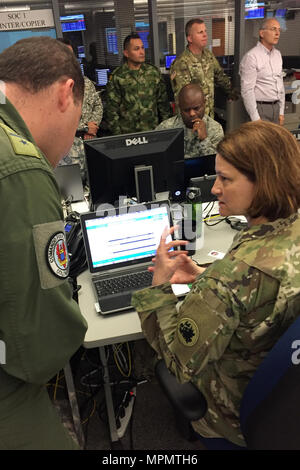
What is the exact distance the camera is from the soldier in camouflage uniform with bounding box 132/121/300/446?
100cm

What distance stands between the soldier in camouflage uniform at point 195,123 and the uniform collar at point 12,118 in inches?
79.0

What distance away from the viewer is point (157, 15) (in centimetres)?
500

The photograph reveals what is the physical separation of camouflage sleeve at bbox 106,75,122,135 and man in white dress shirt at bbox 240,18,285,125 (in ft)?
4.76

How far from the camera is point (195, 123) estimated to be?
2.86 meters

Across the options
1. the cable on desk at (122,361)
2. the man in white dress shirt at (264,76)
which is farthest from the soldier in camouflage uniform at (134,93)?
the cable on desk at (122,361)

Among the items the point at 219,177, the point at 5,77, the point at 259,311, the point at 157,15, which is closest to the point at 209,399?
the point at 259,311

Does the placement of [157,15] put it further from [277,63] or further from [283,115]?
[283,115]

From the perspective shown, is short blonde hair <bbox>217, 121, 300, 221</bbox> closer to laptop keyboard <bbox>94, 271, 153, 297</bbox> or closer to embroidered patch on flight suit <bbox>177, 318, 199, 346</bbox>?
embroidered patch on flight suit <bbox>177, 318, 199, 346</bbox>

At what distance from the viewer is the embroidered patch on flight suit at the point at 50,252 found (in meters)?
0.77

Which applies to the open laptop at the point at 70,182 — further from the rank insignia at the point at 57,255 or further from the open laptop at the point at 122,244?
the rank insignia at the point at 57,255

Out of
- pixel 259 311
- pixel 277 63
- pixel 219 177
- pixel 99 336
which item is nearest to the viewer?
pixel 259 311

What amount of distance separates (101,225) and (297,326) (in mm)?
923

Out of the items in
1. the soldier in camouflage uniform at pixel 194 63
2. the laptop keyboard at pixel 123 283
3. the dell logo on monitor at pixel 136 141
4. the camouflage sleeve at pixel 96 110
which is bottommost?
the laptop keyboard at pixel 123 283
